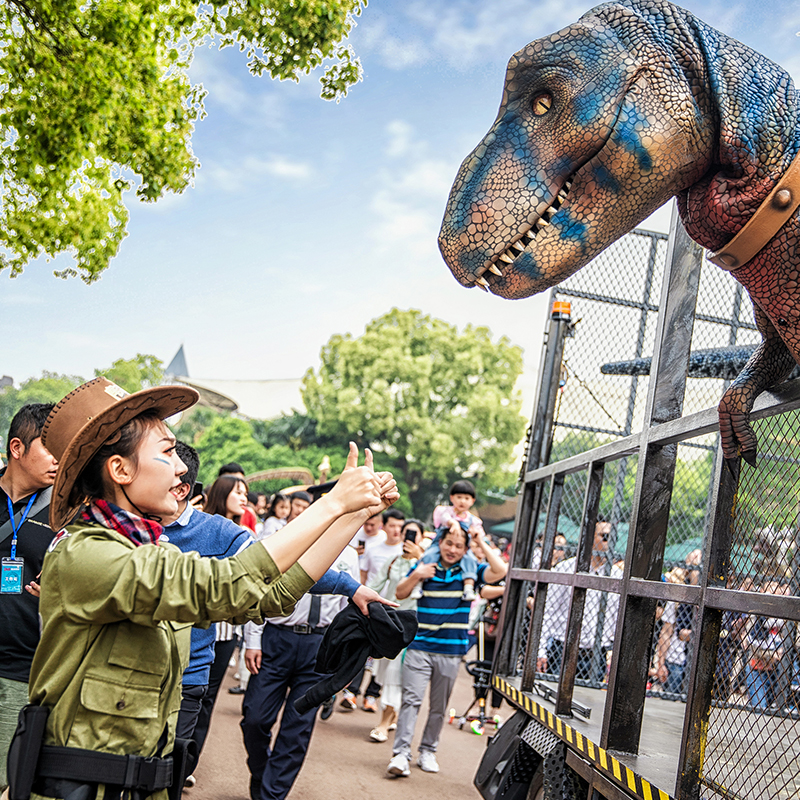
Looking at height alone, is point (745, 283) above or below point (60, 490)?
above

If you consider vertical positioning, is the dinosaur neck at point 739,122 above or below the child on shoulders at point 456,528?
above

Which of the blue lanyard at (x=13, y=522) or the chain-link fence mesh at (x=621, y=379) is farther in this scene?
the chain-link fence mesh at (x=621, y=379)

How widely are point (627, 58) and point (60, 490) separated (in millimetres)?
1817

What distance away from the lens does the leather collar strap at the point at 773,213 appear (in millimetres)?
2012

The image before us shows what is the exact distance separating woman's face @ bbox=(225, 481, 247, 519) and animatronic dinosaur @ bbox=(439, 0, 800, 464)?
3.92 m

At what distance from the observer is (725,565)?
2496mm

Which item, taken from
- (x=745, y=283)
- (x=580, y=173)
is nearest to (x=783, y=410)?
(x=745, y=283)

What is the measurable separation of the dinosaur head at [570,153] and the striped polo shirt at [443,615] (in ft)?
17.2

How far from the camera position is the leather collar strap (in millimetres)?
2012

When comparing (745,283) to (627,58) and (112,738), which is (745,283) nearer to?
(627,58)

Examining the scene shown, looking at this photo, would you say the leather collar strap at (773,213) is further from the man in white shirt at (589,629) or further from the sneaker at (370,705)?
the sneaker at (370,705)

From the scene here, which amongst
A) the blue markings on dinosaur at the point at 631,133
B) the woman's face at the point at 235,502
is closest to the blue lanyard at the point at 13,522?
the woman's face at the point at 235,502

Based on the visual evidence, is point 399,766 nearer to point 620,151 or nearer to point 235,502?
point 235,502

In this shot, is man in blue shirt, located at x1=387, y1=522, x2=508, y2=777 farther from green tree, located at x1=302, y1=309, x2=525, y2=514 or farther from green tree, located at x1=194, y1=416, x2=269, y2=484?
green tree, located at x1=194, y1=416, x2=269, y2=484
